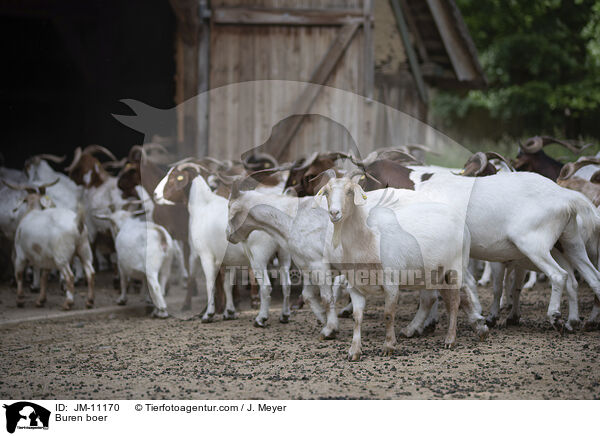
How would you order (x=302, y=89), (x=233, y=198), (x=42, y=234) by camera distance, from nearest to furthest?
1. (x=233, y=198)
2. (x=42, y=234)
3. (x=302, y=89)

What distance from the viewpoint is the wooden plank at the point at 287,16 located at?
11092 millimetres

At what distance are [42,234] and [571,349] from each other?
20.2 ft

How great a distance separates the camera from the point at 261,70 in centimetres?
1123

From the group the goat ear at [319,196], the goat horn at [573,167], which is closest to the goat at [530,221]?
the goat horn at [573,167]

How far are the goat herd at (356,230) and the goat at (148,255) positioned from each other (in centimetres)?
2

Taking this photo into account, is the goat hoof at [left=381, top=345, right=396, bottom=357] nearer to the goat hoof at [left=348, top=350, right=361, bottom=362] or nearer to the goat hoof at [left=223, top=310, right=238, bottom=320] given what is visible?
the goat hoof at [left=348, top=350, right=361, bottom=362]

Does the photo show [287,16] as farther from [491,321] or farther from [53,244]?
[491,321]

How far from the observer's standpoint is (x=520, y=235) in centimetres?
642

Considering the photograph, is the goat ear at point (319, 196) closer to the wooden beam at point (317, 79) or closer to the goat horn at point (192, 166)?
the goat horn at point (192, 166)

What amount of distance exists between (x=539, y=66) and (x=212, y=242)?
1754cm

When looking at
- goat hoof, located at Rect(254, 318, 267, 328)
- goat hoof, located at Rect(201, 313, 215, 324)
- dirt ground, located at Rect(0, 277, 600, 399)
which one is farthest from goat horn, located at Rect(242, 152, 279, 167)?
goat hoof, located at Rect(254, 318, 267, 328)

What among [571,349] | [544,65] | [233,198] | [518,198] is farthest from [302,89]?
[544,65]
